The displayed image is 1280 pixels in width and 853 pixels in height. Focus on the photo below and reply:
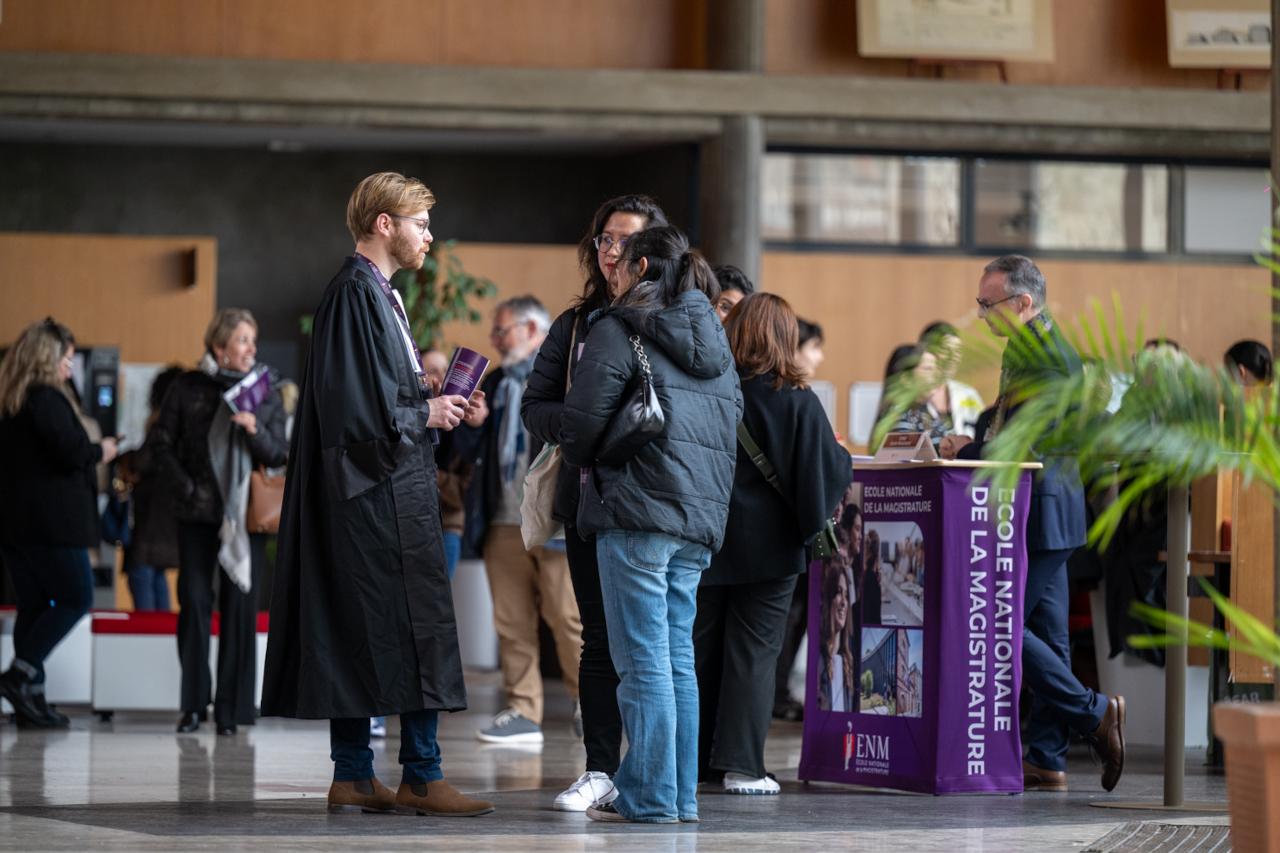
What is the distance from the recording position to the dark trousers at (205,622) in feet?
25.2

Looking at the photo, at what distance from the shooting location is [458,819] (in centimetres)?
498

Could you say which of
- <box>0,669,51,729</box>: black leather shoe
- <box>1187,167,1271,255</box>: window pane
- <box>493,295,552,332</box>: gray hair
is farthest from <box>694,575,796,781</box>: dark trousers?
<box>1187,167,1271,255</box>: window pane

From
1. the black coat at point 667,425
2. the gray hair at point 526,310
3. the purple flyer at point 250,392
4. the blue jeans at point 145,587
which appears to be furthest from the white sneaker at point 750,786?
the blue jeans at point 145,587

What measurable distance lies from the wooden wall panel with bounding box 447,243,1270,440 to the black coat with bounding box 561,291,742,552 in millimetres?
6295

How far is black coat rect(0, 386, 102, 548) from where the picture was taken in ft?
26.7

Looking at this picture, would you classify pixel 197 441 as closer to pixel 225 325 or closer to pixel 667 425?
pixel 225 325

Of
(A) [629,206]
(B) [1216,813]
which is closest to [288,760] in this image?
(A) [629,206]

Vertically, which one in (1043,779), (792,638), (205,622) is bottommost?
(1043,779)

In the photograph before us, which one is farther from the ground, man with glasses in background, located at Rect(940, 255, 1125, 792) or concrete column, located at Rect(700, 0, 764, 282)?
concrete column, located at Rect(700, 0, 764, 282)

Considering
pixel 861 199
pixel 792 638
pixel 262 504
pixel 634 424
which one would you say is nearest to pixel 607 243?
pixel 634 424

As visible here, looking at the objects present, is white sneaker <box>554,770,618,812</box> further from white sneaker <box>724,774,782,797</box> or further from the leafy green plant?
the leafy green plant

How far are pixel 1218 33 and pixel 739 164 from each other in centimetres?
275

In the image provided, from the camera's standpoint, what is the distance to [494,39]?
1070cm

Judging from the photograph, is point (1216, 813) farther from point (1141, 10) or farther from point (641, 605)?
point (1141, 10)
